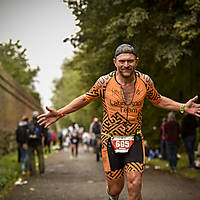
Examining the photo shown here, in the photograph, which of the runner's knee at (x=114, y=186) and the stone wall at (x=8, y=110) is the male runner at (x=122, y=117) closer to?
the runner's knee at (x=114, y=186)

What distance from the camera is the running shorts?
452 cm

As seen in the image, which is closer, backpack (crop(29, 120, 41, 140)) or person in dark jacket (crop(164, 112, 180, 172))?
backpack (crop(29, 120, 41, 140))

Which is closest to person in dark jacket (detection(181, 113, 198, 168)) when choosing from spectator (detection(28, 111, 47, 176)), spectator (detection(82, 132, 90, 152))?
spectator (detection(28, 111, 47, 176))

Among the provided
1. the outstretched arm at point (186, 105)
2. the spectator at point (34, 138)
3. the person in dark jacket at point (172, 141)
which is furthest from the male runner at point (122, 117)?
the person in dark jacket at point (172, 141)

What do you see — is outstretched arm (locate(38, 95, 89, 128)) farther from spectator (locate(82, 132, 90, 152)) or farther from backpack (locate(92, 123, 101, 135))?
spectator (locate(82, 132, 90, 152))

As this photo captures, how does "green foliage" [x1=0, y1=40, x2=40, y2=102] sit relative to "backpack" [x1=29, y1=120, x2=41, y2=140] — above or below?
above

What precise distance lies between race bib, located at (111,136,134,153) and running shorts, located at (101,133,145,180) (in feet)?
0.16

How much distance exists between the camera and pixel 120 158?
4.66 meters

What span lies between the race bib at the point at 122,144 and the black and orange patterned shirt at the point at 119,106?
7 cm

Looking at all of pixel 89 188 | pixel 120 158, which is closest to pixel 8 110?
pixel 89 188

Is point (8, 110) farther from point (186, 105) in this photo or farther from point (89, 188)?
point (186, 105)

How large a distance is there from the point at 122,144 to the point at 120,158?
9.0 inches

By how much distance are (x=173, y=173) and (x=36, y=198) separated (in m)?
5.49

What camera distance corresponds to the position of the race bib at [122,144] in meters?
4.54
